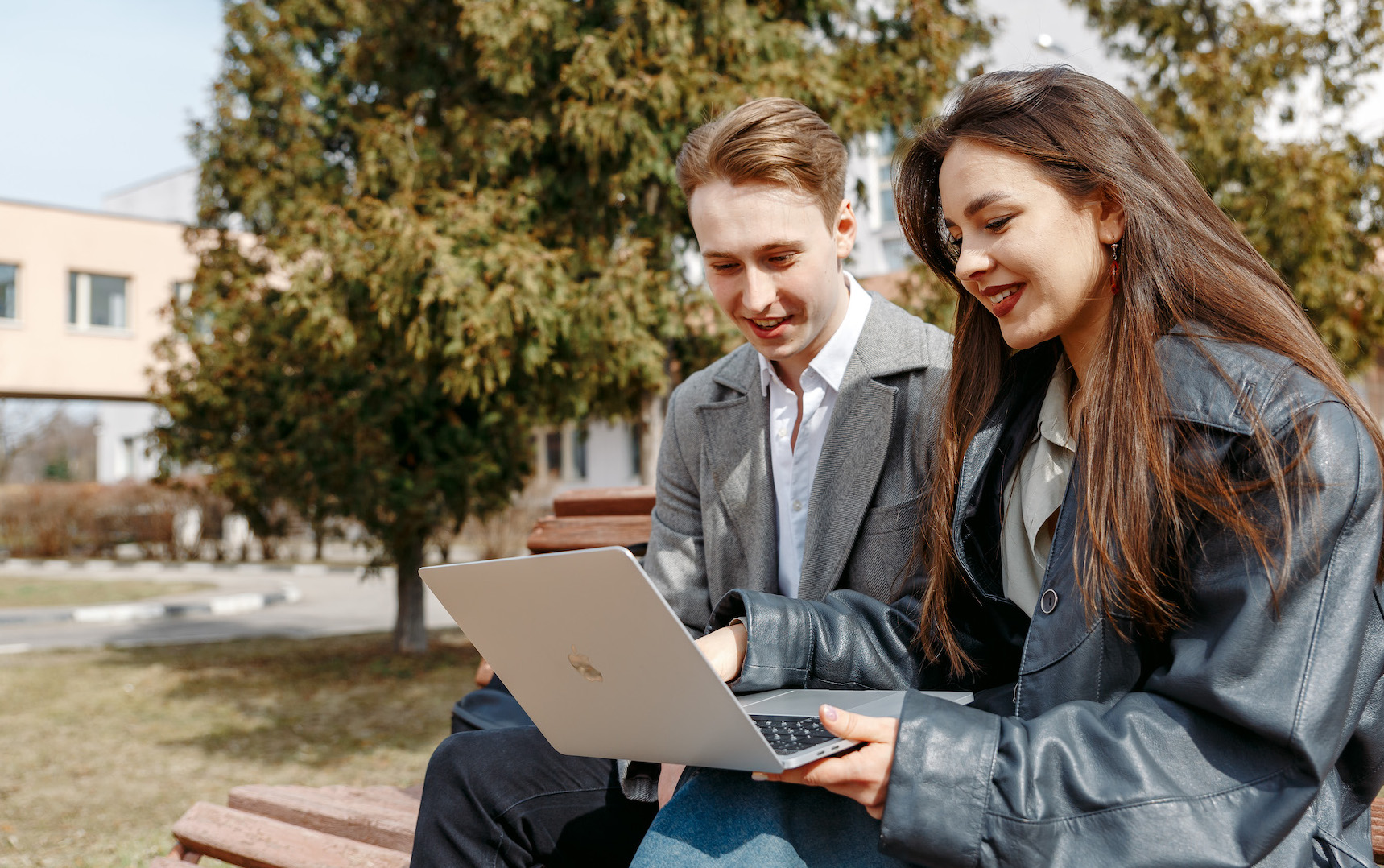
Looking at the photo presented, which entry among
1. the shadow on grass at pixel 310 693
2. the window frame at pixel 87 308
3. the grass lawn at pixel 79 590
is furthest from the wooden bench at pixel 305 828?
the window frame at pixel 87 308

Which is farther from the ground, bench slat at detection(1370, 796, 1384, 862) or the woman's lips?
the woman's lips

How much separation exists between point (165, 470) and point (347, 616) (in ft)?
15.7

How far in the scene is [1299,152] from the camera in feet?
21.1

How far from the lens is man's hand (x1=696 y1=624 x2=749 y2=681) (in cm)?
193

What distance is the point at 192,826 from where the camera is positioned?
289 centimetres

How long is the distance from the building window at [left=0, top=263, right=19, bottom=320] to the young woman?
83.4 feet

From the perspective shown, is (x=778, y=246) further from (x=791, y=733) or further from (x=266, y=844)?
(x=266, y=844)

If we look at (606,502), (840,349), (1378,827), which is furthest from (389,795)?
(1378,827)

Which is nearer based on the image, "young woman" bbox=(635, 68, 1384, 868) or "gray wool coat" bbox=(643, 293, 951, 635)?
"young woman" bbox=(635, 68, 1384, 868)

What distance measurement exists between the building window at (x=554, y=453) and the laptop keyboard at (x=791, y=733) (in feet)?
83.3

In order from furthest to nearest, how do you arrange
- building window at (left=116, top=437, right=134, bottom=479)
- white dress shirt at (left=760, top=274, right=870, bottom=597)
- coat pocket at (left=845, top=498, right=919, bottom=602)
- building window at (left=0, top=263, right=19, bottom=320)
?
building window at (left=116, top=437, right=134, bottom=479)
building window at (left=0, top=263, right=19, bottom=320)
white dress shirt at (left=760, top=274, right=870, bottom=597)
coat pocket at (left=845, top=498, right=919, bottom=602)

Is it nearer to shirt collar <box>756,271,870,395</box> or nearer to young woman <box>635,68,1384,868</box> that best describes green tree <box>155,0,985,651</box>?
shirt collar <box>756,271,870,395</box>

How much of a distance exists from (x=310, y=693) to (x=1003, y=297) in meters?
A: 7.98

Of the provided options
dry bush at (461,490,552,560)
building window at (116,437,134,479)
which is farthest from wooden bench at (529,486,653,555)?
building window at (116,437,134,479)
